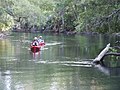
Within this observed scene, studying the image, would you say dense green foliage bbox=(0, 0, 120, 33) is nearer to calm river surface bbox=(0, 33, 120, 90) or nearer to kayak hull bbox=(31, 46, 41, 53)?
calm river surface bbox=(0, 33, 120, 90)

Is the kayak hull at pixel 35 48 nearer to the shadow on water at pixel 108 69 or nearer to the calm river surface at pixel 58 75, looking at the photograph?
the calm river surface at pixel 58 75

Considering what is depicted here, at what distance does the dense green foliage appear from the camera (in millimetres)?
28906

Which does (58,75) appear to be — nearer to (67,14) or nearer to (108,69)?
(108,69)

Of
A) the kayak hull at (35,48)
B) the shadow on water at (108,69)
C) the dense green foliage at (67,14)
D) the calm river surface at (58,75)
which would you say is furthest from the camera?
the kayak hull at (35,48)

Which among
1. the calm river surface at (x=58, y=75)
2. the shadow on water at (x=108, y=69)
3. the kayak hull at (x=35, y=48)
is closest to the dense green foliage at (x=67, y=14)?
the shadow on water at (x=108, y=69)

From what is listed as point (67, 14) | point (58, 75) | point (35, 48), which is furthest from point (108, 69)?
point (67, 14)

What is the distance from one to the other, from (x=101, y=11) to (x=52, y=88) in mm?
10542

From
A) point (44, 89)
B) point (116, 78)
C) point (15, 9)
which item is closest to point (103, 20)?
point (116, 78)

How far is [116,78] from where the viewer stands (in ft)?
82.2

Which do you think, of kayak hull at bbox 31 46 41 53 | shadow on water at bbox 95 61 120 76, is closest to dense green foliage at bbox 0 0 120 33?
shadow on water at bbox 95 61 120 76

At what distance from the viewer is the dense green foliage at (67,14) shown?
1138 inches

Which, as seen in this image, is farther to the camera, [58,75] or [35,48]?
[35,48]

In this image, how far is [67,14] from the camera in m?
93.4

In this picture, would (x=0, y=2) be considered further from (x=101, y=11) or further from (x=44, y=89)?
(x=44, y=89)
